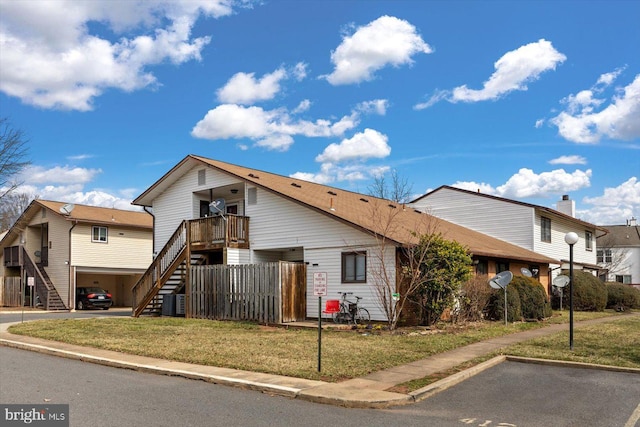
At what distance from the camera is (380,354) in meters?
A: 12.2

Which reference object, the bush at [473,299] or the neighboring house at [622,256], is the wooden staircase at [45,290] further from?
the neighboring house at [622,256]

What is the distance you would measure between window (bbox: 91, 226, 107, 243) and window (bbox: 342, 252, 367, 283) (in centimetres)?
2102

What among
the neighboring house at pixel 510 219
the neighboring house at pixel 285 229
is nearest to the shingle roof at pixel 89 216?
the neighboring house at pixel 285 229

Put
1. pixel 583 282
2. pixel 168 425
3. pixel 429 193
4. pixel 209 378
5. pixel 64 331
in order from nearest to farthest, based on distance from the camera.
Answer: pixel 168 425
pixel 209 378
pixel 64 331
pixel 583 282
pixel 429 193

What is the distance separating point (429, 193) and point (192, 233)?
15180mm

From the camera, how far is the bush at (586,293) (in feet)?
88.6

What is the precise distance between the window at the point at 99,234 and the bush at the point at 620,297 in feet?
95.4

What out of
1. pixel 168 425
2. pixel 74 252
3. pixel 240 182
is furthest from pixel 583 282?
pixel 74 252

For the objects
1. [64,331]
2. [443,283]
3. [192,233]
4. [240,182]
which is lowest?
[64,331]

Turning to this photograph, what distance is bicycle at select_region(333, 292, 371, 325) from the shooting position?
18672mm

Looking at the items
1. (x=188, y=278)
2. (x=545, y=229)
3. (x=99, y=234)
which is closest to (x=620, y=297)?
(x=545, y=229)

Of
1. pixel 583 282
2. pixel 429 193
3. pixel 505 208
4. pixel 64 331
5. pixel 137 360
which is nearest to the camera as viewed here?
pixel 137 360

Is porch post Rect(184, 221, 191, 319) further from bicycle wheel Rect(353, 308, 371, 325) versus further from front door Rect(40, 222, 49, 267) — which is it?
front door Rect(40, 222, 49, 267)

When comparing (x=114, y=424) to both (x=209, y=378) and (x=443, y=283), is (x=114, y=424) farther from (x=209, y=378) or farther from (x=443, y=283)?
(x=443, y=283)
